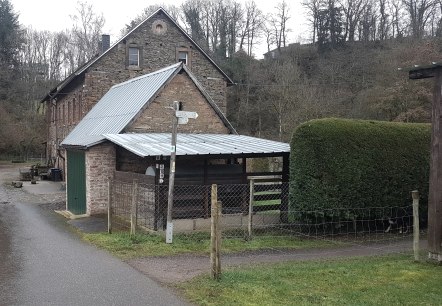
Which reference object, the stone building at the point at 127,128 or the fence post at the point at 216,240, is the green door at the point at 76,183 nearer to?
the stone building at the point at 127,128

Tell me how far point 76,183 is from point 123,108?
3.65 m

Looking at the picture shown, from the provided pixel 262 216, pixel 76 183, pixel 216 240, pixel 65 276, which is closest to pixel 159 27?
pixel 76 183

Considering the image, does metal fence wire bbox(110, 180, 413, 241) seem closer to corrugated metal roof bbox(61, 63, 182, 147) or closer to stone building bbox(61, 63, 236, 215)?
stone building bbox(61, 63, 236, 215)

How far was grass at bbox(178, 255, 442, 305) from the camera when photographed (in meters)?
6.73

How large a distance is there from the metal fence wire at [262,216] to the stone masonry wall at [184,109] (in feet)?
13.6

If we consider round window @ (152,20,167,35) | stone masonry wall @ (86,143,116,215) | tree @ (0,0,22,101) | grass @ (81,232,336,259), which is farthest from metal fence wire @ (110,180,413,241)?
tree @ (0,0,22,101)

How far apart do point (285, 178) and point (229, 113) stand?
3389cm

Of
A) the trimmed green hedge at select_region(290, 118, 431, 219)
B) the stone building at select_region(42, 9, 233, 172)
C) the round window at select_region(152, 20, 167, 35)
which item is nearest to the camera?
the trimmed green hedge at select_region(290, 118, 431, 219)

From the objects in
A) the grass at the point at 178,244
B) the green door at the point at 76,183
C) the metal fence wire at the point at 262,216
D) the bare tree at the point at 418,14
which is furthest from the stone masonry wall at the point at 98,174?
the bare tree at the point at 418,14

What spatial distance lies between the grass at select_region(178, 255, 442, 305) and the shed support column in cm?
65

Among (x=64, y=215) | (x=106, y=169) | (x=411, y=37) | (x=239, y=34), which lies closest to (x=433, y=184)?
(x=106, y=169)

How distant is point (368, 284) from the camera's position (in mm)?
7688

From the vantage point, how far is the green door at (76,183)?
60.0 feet

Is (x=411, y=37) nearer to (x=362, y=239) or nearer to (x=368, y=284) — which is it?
Answer: (x=362, y=239)
